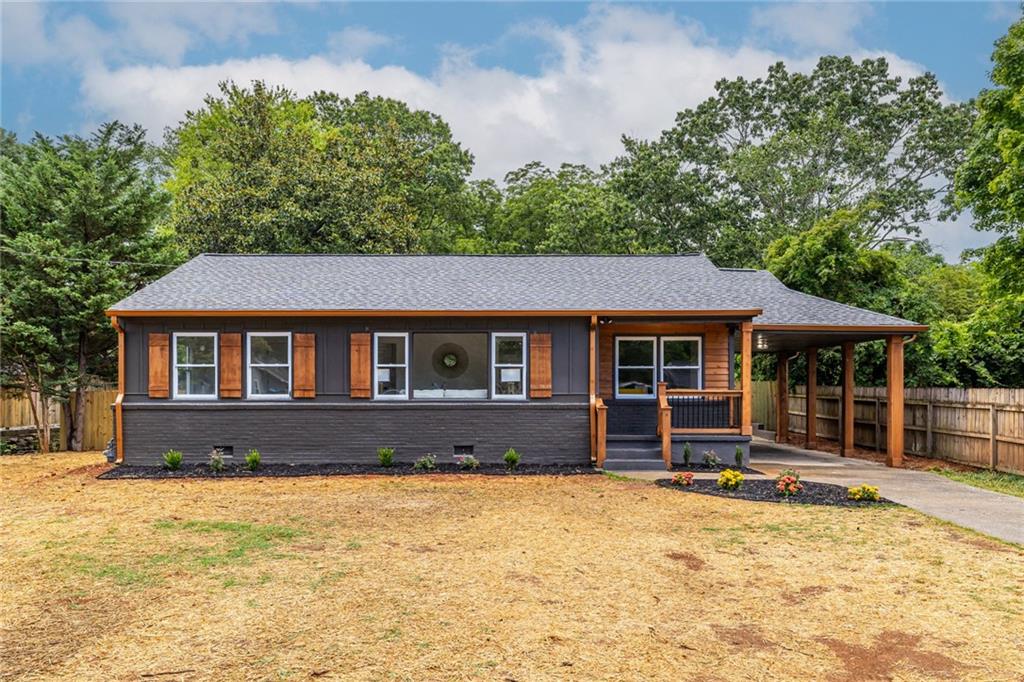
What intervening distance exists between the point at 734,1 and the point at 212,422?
18.7 metres

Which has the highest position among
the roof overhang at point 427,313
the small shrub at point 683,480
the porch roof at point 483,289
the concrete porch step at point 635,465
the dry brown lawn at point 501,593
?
the porch roof at point 483,289

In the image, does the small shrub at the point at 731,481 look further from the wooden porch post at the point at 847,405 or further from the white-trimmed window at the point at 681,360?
the wooden porch post at the point at 847,405

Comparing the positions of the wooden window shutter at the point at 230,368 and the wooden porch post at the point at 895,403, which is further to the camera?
the wooden porch post at the point at 895,403

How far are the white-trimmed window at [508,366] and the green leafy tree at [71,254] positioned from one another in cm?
845

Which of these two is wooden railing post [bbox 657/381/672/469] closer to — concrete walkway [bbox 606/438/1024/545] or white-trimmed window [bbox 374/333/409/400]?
concrete walkway [bbox 606/438/1024/545]

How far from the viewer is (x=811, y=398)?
16391 mm

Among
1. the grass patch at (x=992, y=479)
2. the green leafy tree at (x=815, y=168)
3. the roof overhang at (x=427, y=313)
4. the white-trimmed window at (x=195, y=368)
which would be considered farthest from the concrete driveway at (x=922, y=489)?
the green leafy tree at (x=815, y=168)

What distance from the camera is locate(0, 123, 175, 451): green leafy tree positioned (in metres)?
14.1

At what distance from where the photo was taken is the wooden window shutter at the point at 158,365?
1197 centimetres

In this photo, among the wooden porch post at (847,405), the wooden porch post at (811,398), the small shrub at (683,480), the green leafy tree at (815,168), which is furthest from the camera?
the green leafy tree at (815,168)

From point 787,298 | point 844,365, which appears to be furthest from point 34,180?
point 844,365

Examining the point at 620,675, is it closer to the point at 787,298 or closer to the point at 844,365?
the point at 787,298

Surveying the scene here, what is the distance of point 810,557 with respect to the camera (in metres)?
6.19

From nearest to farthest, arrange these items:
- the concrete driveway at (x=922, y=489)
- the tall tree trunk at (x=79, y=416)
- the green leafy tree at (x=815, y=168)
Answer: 1. the concrete driveway at (x=922, y=489)
2. the tall tree trunk at (x=79, y=416)
3. the green leafy tree at (x=815, y=168)
